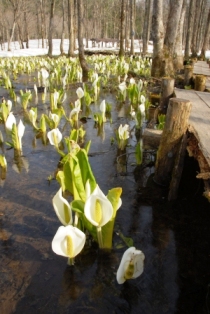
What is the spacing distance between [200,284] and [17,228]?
131cm

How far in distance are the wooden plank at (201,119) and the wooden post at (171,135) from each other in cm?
10

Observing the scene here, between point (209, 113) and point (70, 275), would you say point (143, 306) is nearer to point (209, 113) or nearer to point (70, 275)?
point (70, 275)

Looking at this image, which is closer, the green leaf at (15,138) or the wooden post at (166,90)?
the green leaf at (15,138)

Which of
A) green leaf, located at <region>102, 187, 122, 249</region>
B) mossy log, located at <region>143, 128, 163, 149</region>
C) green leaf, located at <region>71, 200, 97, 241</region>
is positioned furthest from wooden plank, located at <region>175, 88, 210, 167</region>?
green leaf, located at <region>71, 200, 97, 241</region>

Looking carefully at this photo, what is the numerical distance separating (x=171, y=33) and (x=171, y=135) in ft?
20.6

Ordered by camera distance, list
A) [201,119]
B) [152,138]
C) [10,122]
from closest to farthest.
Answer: [201,119], [152,138], [10,122]

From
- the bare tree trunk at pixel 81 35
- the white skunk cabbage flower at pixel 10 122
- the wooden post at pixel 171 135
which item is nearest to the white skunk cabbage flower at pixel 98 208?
the wooden post at pixel 171 135

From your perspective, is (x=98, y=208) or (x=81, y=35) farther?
(x=81, y=35)

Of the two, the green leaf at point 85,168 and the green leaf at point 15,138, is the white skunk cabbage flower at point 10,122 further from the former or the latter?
the green leaf at point 85,168

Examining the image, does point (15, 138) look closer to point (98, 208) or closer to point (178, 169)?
point (178, 169)

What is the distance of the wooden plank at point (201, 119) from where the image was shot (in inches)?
76.5

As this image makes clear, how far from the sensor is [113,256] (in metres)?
1.83

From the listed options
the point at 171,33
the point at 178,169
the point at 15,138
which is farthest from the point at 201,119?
the point at 171,33

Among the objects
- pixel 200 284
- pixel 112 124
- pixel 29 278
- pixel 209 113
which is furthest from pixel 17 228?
pixel 112 124
